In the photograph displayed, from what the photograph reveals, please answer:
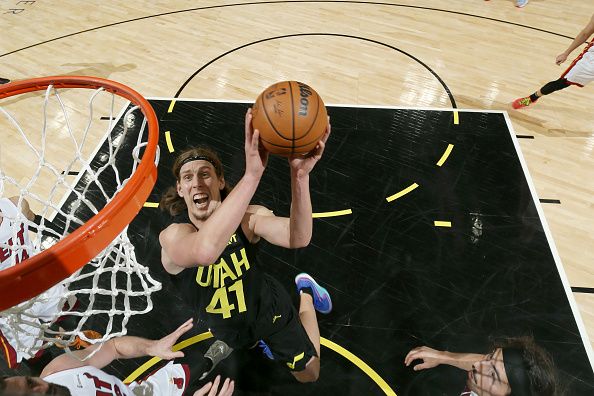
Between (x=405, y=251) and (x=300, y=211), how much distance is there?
6.51 ft

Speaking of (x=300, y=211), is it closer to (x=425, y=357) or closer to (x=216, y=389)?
(x=216, y=389)

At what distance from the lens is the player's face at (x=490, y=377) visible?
267 cm

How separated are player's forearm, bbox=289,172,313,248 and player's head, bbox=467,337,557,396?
5.42 ft

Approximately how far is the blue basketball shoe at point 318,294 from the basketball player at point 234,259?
251mm

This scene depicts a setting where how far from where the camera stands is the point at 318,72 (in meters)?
6.00

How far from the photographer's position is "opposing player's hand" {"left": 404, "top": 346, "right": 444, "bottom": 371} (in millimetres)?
2980

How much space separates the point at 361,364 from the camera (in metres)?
3.02

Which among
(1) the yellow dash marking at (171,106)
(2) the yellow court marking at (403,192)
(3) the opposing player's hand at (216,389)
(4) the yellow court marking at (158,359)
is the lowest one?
(4) the yellow court marking at (158,359)

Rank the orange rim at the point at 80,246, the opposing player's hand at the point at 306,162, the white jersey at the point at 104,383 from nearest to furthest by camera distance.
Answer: the orange rim at the point at 80,246, the opposing player's hand at the point at 306,162, the white jersey at the point at 104,383

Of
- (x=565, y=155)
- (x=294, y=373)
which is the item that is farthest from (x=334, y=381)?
(x=565, y=155)

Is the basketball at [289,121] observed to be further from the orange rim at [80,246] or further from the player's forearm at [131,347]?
the player's forearm at [131,347]

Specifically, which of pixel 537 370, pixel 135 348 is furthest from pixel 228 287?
pixel 537 370

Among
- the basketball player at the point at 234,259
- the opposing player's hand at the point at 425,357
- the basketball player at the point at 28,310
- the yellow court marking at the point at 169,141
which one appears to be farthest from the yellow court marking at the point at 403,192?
the basketball player at the point at 28,310

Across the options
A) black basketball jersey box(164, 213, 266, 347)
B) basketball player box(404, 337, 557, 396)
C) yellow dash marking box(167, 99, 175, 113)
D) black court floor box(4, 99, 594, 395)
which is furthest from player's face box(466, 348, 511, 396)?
yellow dash marking box(167, 99, 175, 113)
